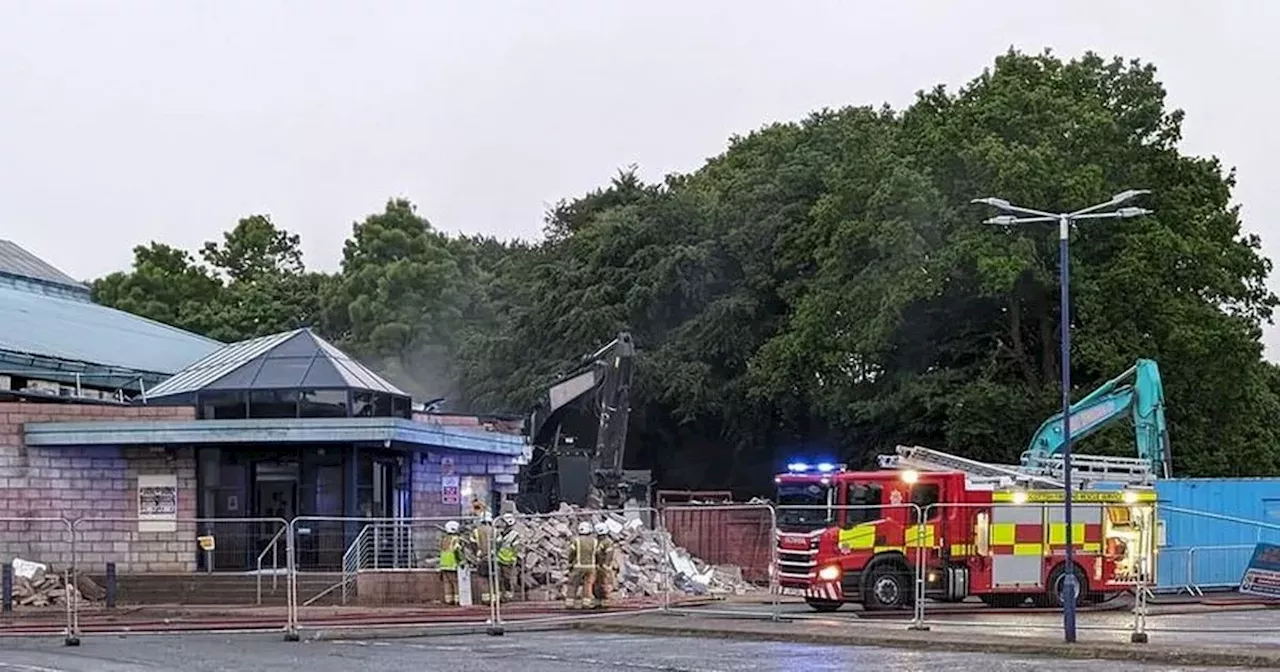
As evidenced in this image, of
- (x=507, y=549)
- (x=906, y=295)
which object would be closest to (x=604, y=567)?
(x=507, y=549)

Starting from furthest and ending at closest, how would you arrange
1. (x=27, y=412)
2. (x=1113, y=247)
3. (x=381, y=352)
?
1. (x=381, y=352)
2. (x=1113, y=247)
3. (x=27, y=412)

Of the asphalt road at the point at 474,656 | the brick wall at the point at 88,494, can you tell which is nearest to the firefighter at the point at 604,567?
the asphalt road at the point at 474,656

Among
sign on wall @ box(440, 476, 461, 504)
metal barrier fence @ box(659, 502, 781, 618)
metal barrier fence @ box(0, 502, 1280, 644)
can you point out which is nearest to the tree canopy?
metal barrier fence @ box(659, 502, 781, 618)

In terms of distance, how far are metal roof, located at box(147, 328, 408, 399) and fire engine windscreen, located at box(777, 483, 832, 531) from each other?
36.3 feet

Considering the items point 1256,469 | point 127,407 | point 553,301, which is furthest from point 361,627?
point 553,301

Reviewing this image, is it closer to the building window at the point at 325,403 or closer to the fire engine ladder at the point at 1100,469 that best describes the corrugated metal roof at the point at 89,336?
the building window at the point at 325,403

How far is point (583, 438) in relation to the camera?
1751 inches

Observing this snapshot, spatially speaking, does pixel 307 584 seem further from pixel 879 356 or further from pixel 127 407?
pixel 879 356

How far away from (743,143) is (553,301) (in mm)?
12261

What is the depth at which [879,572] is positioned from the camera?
29.0 meters

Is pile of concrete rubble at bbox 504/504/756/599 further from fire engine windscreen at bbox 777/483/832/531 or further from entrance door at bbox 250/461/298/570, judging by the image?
entrance door at bbox 250/461/298/570

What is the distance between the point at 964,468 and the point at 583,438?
13726 millimetres

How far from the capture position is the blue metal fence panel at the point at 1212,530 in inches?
1389

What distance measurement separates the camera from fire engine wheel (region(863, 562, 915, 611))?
2892 centimetres
